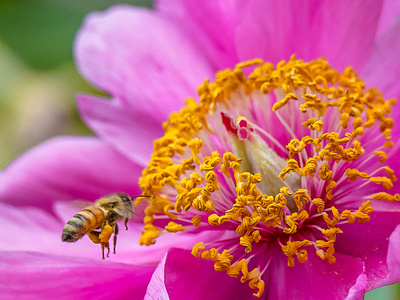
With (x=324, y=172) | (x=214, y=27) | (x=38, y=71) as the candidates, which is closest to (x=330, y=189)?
(x=324, y=172)

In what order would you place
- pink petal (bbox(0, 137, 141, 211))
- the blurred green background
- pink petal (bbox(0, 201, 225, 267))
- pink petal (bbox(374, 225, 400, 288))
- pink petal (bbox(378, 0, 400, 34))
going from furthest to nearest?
the blurred green background → pink petal (bbox(0, 137, 141, 211)) → pink petal (bbox(378, 0, 400, 34)) → pink petal (bbox(0, 201, 225, 267)) → pink petal (bbox(374, 225, 400, 288))

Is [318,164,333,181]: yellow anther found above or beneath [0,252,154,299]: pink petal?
above

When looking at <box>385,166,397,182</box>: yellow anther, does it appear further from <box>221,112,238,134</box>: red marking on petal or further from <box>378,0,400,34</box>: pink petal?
<box>378,0,400,34</box>: pink petal

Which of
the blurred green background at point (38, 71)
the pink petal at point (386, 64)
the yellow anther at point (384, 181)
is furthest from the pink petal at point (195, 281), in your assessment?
the blurred green background at point (38, 71)

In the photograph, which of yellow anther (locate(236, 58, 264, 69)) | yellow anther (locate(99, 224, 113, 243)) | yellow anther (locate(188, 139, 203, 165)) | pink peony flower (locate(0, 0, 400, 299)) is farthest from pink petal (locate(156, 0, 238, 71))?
yellow anther (locate(99, 224, 113, 243))

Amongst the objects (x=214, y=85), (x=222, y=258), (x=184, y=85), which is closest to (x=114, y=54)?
(x=184, y=85)

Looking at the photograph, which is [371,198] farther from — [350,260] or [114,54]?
[114,54]

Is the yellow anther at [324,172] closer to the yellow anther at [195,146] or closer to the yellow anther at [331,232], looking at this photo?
the yellow anther at [331,232]
